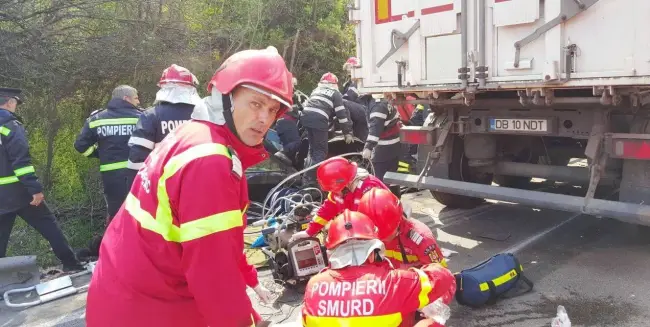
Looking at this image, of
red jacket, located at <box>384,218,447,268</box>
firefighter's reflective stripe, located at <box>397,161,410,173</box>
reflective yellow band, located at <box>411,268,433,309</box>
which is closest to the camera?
reflective yellow band, located at <box>411,268,433,309</box>

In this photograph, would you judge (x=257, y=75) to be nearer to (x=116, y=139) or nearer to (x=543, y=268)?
(x=543, y=268)

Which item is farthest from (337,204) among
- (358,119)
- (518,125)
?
(358,119)

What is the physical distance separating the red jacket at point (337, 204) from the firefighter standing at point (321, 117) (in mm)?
2366

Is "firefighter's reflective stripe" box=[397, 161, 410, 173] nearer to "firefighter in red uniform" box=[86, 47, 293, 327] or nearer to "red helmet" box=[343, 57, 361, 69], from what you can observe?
"red helmet" box=[343, 57, 361, 69]

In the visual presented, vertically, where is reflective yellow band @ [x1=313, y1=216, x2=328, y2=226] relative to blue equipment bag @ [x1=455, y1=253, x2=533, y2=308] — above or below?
above

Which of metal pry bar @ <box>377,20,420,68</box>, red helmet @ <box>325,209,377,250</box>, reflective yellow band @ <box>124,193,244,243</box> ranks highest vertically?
metal pry bar @ <box>377,20,420,68</box>

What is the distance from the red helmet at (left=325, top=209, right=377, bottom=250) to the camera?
2.43 m

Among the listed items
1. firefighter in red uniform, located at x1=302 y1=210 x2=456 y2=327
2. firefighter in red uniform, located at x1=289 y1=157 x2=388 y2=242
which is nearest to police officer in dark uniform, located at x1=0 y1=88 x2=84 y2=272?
firefighter in red uniform, located at x1=289 y1=157 x2=388 y2=242

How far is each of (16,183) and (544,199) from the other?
4.43 m

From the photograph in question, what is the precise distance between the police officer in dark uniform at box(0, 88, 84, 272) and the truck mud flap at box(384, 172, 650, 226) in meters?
3.17

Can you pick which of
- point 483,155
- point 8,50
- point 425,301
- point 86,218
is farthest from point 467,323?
point 8,50

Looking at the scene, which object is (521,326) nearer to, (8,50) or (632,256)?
(632,256)

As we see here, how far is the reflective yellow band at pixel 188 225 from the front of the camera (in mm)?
1476

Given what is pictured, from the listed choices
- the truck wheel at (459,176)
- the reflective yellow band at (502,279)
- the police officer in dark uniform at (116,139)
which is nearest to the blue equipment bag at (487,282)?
the reflective yellow band at (502,279)
